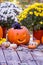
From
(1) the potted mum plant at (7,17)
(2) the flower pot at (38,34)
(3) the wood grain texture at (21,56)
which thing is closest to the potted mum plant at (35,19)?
(2) the flower pot at (38,34)

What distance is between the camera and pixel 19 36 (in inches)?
111

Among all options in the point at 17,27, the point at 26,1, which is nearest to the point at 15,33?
the point at 17,27

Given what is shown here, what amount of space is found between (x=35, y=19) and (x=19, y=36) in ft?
1.03

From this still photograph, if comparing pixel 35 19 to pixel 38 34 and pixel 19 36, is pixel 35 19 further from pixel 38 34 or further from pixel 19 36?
pixel 19 36

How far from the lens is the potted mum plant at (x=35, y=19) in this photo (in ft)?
9.71

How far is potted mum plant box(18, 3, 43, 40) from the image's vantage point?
2.96 metres

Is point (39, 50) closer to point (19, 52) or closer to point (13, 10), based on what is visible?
point (19, 52)

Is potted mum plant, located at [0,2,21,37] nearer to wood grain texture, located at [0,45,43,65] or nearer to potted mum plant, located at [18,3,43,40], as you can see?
potted mum plant, located at [18,3,43,40]

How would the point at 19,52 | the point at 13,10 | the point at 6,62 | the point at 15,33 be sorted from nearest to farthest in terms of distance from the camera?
1. the point at 6,62
2. the point at 19,52
3. the point at 15,33
4. the point at 13,10

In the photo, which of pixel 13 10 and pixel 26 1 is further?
pixel 26 1

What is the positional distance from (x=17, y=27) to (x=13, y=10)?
54 centimetres

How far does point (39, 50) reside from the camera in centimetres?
259

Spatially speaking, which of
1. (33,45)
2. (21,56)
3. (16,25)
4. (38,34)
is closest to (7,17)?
(16,25)

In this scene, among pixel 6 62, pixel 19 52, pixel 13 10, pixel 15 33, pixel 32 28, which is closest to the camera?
pixel 6 62
